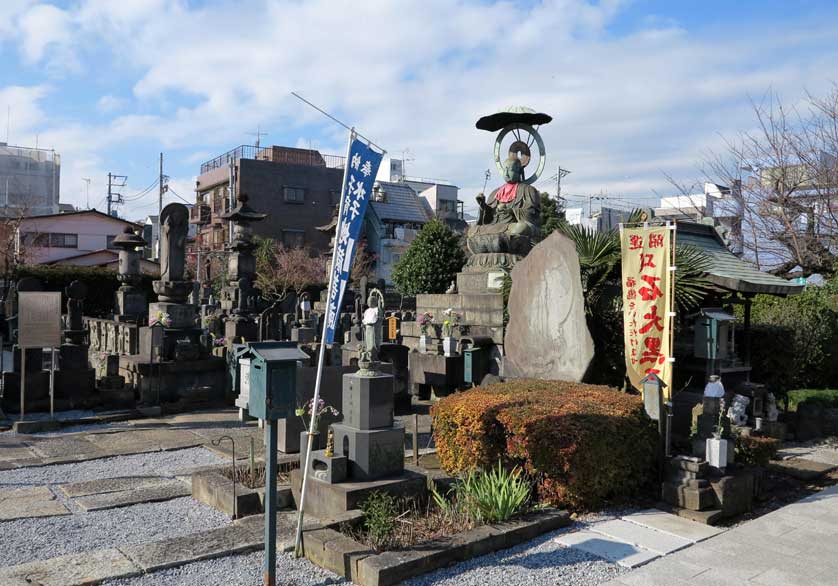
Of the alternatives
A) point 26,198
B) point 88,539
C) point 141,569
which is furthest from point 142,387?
point 26,198

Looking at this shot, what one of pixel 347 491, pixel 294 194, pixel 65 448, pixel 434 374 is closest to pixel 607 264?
pixel 434 374

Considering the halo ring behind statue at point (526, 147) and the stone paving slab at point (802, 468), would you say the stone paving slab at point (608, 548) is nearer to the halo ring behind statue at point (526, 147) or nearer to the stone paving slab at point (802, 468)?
the stone paving slab at point (802, 468)

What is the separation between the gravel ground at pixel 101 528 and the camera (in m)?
5.27

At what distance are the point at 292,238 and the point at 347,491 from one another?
39.1 meters

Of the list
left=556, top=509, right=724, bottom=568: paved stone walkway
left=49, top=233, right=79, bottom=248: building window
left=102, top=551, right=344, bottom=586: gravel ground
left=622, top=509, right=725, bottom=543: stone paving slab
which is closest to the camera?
left=102, top=551, right=344, bottom=586: gravel ground

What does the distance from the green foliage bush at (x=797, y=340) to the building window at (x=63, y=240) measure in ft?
129

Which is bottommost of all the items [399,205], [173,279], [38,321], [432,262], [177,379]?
[177,379]

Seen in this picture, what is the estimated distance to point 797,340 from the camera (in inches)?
520

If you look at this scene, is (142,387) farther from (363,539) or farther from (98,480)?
(363,539)

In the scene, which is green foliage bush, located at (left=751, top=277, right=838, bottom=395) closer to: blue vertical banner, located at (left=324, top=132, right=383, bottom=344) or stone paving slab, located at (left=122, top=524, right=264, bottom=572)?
blue vertical banner, located at (left=324, top=132, right=383, bottom=344)

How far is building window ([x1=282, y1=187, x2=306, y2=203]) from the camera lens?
43594 millimetres

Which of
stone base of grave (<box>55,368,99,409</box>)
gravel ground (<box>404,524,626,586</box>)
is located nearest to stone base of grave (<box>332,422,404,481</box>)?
gravel ground (<box>404,524,626,586</box>)

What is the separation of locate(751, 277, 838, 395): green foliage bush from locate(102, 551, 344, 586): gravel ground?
971 centimetres

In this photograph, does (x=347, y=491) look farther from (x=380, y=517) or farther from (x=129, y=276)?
(x=129, y=276)
